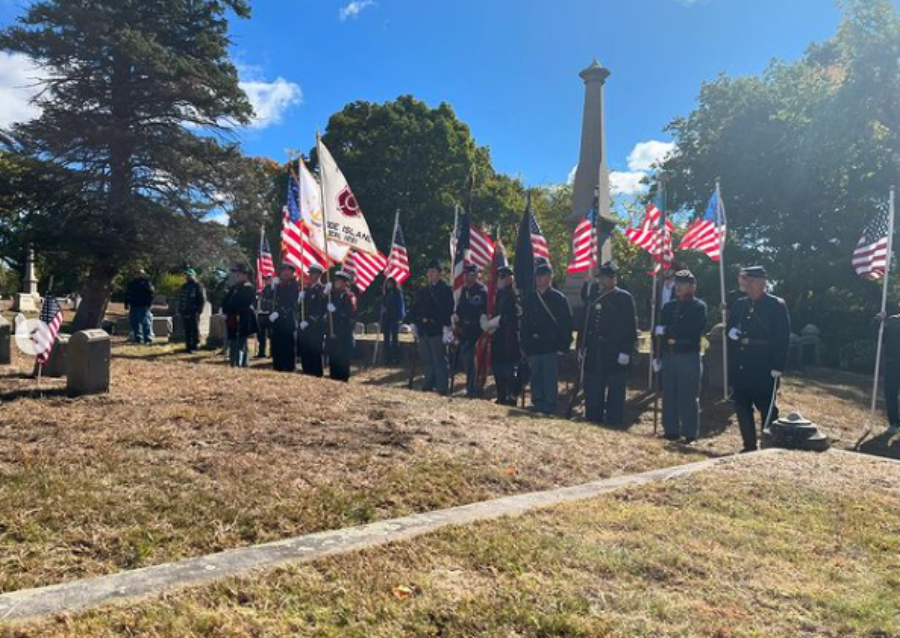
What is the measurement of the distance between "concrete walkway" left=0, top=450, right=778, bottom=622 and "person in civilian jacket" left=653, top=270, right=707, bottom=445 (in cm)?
388

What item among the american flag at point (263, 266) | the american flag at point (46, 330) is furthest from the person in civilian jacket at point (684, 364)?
the american flag at point (263, 266)

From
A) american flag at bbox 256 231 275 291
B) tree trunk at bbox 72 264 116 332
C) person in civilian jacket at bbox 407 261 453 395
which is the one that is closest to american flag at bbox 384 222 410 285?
person in civilian jacket at bbox 407 261 453 395

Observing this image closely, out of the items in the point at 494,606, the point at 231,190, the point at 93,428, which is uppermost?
the point at 231,190

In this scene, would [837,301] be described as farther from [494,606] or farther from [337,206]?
[494,606]

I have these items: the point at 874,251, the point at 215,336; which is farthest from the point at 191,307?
the point at 874,251

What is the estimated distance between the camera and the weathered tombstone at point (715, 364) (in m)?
11.9

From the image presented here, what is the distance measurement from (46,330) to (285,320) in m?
4.60

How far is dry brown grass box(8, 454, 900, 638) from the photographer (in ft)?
8.91

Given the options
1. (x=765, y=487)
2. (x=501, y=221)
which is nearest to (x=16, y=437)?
(x=765, y=487)

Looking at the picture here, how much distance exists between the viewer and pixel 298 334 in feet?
37.1

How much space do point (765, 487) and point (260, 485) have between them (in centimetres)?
354

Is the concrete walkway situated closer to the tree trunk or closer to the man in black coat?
the man in black coat

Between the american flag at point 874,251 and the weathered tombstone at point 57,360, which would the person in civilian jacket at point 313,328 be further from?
the american flag at point 874,251

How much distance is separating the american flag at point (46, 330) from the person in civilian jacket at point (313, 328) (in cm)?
415
